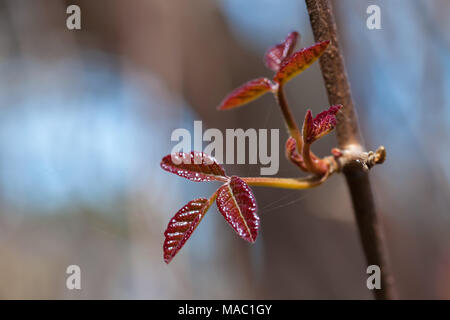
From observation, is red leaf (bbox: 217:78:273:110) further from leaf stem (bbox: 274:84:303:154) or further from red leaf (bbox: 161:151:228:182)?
red leaf (bbox: 161:151:228:182)

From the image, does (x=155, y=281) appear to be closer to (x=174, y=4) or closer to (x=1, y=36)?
(x=174, y=4)

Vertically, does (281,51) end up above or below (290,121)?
above

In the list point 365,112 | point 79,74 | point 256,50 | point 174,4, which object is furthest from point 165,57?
point 365,112

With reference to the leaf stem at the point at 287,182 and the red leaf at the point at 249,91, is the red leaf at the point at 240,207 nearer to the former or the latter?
the leaf stem at the point at 287,182

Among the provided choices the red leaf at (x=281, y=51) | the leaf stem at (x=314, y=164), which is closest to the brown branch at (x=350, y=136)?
the leaf stem at (x=314, y=164)

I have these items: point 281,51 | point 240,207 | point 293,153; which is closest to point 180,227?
point 240,207

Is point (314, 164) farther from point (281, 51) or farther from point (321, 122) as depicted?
point (281, 51)

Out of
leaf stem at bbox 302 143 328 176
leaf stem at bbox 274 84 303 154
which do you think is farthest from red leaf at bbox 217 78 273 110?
leaf stem at bbox 302 143 328 176
